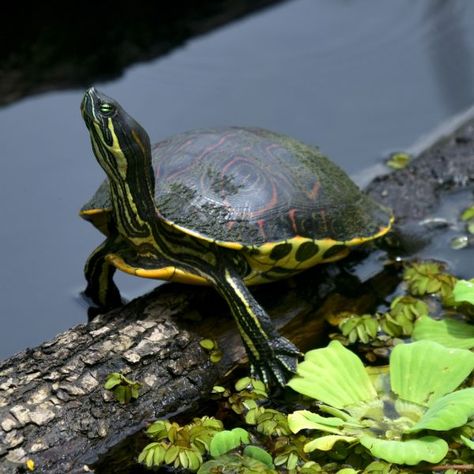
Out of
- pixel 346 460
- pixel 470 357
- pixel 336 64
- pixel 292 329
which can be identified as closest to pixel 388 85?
pixel 336 64

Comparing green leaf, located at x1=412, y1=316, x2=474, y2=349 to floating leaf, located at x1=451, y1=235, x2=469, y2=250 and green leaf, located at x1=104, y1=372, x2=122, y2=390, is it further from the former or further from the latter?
green leaf, located at x1=104, y1=372, x2=122, y2=390

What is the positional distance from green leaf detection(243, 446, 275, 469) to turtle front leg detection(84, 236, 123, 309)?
0.91m

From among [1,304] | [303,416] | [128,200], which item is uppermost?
[128,200]

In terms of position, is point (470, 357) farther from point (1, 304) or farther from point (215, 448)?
point (1, 304)

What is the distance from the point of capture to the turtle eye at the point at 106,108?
2549 millimetres

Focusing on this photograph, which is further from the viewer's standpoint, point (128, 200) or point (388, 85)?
point (388, 85)

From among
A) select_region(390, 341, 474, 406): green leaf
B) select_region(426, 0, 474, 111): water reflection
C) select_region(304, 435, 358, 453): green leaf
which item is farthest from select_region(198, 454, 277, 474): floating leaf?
select_region(426, 0, 474, 111): water reflection

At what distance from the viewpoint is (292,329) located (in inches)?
113

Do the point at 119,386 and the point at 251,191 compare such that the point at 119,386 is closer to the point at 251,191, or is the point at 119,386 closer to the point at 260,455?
the point at 260,455

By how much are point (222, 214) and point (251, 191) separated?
14 cm

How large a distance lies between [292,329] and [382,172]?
1167 millimetres

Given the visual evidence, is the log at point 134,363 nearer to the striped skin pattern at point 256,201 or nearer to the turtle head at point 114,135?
the striped skin pattern at point 256,201

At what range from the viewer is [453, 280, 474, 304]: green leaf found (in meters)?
2.65

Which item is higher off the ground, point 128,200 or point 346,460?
point 128,200
